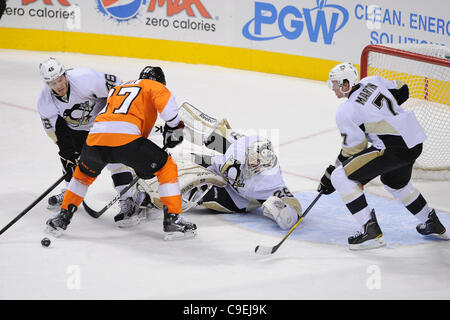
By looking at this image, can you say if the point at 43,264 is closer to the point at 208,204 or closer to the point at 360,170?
the point at 208,204

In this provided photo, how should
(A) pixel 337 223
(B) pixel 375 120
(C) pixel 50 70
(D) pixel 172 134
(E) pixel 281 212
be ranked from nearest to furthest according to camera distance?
(B) pixel 375 120 → (D) pixel 172 134 → (C) pixel 50 70 → (E) pixel 281 212 → (A) pixel 337 223

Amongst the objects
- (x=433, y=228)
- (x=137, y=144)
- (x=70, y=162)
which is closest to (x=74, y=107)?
(x=70, y=162)

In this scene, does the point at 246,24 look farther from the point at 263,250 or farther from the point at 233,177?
the point at 263,250

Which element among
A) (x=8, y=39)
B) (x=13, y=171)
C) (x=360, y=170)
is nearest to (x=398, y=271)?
(x=360, y=170)

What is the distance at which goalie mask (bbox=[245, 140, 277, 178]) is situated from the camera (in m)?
4.20

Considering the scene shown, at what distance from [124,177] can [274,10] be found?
17.3ft

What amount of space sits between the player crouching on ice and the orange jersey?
0.61 meters

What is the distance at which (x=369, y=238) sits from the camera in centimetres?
373

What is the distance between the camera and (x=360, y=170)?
365cm

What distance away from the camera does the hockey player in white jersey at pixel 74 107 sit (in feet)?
13.6

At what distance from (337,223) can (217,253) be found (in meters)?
0.92

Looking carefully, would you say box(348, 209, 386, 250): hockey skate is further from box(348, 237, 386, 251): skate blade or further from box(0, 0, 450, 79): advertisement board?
box(0, 0, 450, 79): advertisement board

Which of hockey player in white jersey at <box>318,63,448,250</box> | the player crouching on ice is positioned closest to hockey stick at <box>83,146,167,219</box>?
the player crouching on ice

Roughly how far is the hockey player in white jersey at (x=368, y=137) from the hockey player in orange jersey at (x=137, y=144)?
2.84ft
